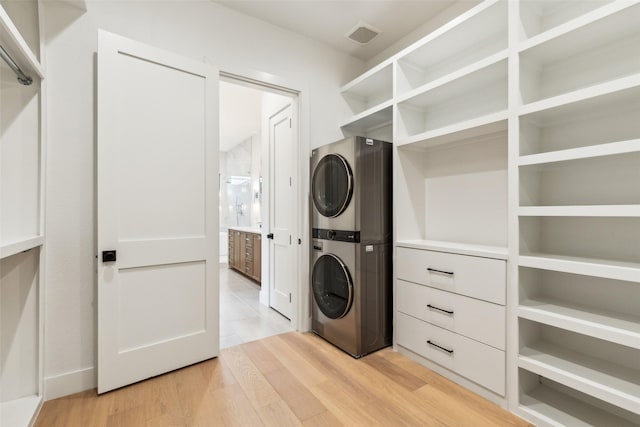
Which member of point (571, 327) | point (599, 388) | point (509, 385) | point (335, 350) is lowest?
point (335, 350)

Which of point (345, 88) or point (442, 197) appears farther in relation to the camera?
point (345, 88)

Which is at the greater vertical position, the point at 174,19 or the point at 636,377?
the point at 174,19

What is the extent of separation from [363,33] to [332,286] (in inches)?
94.7

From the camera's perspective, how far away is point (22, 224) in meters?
1.70

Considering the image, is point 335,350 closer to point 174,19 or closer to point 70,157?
point 70,157

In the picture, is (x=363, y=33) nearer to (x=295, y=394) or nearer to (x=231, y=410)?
(x=295, y=394)

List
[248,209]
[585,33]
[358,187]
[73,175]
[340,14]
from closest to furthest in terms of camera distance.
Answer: [585,33]
[73,175]
[358,187]
[340,14]
[248,209]

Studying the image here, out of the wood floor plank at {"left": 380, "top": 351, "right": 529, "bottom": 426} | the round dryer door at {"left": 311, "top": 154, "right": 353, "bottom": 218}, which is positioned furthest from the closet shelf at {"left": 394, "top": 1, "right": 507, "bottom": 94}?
the wood floor plank at {"left": 380, "top": 351, "right": 529, "bottom": 426}

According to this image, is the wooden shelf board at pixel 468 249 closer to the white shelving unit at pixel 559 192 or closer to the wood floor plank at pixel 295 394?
the white shelving unit at pixel 559 192

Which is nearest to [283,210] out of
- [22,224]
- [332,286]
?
[332,286]

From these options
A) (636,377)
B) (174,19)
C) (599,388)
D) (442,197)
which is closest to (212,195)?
(174,19)

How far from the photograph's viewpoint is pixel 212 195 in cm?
225

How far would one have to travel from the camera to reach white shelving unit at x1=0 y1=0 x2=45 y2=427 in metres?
1.63

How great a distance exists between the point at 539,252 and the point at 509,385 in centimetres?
82
